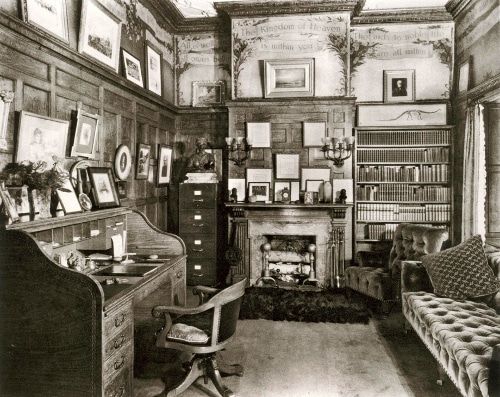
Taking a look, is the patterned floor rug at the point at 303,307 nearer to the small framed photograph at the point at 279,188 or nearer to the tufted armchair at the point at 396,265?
the tufted armchair at the point at 396,265

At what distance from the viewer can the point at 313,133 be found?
20.2 feet

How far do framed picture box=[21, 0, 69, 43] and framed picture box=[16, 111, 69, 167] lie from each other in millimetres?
706

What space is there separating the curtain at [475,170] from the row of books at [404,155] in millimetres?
701

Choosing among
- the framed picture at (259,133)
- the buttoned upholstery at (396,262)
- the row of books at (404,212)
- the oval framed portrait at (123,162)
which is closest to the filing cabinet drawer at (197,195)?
the framed picture at (259,133)

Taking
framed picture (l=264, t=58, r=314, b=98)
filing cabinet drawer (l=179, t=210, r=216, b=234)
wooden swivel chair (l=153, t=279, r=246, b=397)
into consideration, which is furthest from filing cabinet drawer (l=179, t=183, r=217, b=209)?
wooden swivel chair (l=153, t=279, r=246, b=397)

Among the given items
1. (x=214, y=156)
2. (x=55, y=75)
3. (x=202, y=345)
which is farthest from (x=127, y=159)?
(x=202, y=345)

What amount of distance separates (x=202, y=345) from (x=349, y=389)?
3.82 ft

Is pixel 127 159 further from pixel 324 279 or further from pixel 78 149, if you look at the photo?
pixel 324 279

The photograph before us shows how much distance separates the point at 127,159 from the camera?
472 cm

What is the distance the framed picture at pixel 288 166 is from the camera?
20.4ft

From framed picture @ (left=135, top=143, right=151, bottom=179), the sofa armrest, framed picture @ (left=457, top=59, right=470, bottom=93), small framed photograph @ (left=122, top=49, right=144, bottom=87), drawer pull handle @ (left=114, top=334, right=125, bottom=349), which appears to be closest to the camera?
drawer pull handle @ (left=114, top=334, right=125, bottom=349)

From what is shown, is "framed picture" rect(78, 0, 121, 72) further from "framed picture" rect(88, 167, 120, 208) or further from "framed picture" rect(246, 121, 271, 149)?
"framed picture" rect(246, 121, 271, 149)

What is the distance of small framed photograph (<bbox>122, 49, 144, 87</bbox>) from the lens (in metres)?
4.79

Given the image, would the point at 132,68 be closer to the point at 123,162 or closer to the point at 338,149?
the point at 123,162
